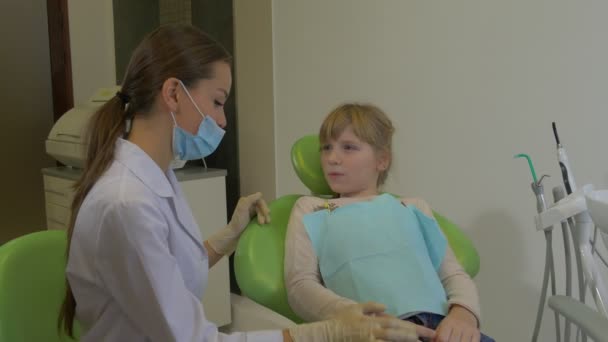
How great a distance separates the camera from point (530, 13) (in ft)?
5.15

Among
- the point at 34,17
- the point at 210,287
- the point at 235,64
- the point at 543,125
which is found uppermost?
the point at 34,17

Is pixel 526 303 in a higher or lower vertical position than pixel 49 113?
lower

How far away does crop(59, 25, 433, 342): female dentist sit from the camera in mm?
892

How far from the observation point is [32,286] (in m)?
0.98

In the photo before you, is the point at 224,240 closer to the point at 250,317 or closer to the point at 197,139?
the point at 197,139

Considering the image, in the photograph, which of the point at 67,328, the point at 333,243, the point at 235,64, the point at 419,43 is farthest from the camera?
the point at 235,64

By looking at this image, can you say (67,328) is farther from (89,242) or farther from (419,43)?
(419,43)

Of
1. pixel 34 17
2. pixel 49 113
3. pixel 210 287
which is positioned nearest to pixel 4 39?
pixel 34 17

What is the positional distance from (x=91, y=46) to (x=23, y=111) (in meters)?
0.73

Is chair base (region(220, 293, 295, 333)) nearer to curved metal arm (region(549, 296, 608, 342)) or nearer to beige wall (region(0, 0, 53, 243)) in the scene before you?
curved metal arm (region(549, 296, 608, 342))

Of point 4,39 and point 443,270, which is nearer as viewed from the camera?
point 443,270

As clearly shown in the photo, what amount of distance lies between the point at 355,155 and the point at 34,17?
270 centimetres

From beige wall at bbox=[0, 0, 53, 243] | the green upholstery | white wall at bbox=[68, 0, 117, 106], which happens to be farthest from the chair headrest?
beige wall at bbox=[0, 0, 53, 243]

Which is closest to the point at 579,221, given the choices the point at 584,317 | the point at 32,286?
the point at 584,317
